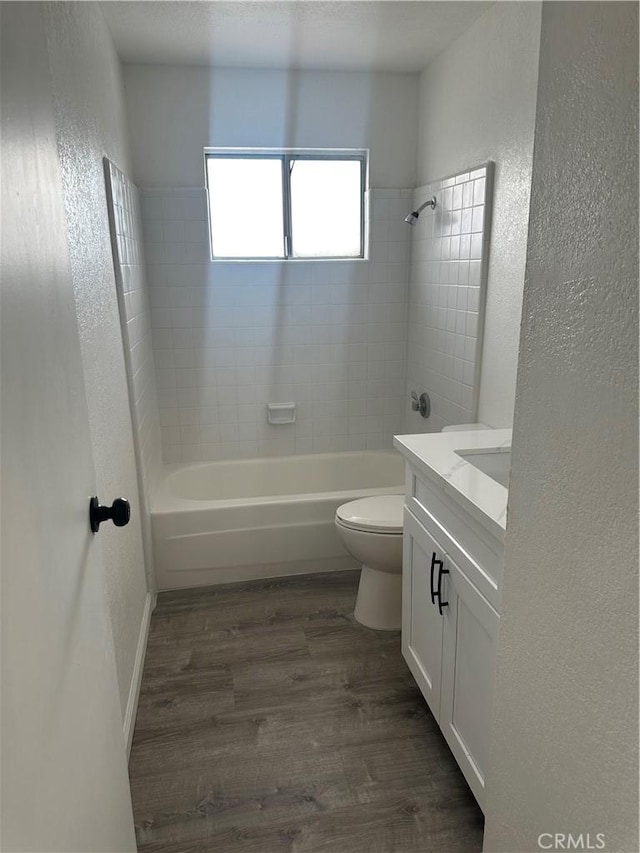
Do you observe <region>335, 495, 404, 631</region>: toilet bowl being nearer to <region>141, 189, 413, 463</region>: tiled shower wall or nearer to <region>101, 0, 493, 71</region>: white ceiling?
<region>141, 189, 413, 463</region>: tiled shower wall

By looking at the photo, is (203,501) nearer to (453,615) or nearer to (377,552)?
(377,552)

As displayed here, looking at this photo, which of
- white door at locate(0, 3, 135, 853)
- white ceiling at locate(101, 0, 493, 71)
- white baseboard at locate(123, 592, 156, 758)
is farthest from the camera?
white ceiling at locate(101, 0, 493, 71)

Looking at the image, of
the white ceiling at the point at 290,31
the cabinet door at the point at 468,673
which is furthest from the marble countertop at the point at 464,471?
the white ceiling at the point at 290,31

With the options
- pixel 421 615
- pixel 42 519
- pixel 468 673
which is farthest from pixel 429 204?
pixel 42 519

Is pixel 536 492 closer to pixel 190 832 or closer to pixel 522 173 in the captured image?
pixel 190 832

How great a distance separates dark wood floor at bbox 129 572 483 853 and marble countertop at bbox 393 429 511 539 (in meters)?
0.87

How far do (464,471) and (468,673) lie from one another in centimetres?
53

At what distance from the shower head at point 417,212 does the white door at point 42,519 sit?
226 cm

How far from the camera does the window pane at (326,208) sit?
3254 mm

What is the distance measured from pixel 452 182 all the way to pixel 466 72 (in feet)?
1.46

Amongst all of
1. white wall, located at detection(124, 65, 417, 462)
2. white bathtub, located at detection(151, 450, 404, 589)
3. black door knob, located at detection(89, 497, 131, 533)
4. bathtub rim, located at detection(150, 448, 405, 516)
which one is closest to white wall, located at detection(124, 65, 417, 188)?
white wall, located at detection(124, 65, 417, 462)

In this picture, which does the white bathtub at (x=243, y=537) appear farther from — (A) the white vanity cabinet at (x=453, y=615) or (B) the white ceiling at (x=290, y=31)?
(B) the white ceiling at (x=290, y=31)

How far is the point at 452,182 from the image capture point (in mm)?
2656

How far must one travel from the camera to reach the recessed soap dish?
11.1 feet
